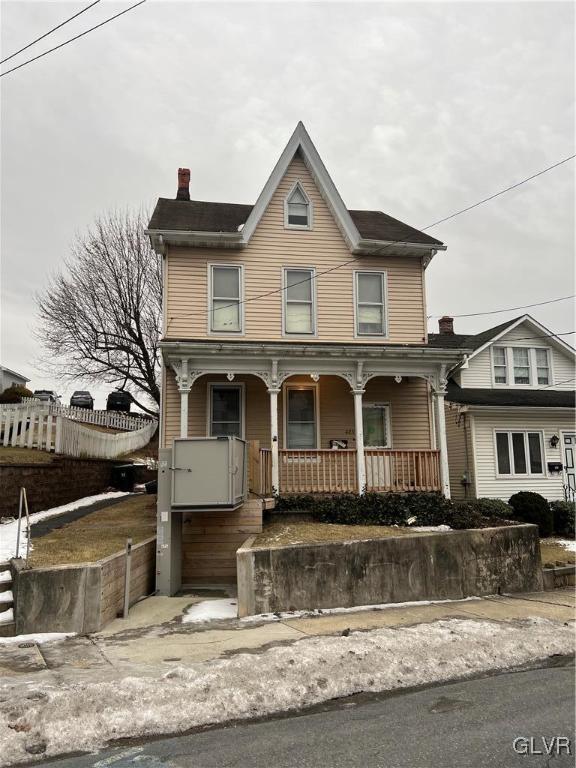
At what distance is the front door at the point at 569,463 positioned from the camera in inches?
729

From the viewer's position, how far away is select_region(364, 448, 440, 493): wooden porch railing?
1308 centimetres

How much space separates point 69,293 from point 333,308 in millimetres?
15528

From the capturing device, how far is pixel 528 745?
4.02 meters

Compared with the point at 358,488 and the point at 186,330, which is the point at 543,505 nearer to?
the point at 358,488

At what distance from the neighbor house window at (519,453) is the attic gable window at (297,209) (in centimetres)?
960

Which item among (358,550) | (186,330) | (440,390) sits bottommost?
(358,550)

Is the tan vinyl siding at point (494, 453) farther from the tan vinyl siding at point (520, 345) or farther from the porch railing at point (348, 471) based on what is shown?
the porch railing at point (348, 471)

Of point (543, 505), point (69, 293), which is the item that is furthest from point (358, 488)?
point (69, 293)

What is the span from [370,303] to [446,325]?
11.1 metres

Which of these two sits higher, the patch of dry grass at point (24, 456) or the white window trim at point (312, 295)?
the white window trim at point (312, 295)

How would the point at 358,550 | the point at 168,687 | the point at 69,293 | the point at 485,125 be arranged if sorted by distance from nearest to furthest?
the point at 168,687 → the point at 358,550 → the point at 485,125 → the point at 69,293

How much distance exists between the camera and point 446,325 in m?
25.2

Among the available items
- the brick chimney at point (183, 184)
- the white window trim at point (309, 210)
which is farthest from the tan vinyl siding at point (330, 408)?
the brick chimney at point (183, 184)

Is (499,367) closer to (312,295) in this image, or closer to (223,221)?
(312,295)
